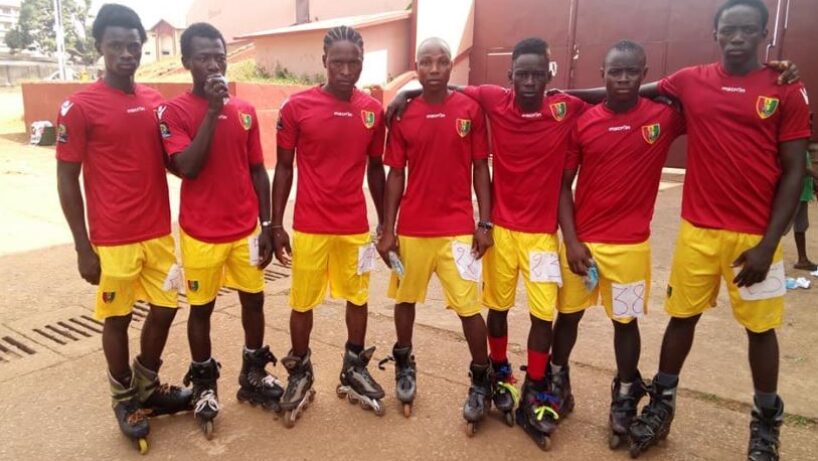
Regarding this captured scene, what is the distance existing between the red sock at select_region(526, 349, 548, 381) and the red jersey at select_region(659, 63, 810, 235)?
978 millimetres

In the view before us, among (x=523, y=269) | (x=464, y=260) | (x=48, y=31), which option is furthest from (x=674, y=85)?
(x=48, y=31)

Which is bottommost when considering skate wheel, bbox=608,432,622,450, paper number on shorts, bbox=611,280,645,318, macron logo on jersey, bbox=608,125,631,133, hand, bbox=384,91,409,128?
skate wheel, bbox=608,432,622,450

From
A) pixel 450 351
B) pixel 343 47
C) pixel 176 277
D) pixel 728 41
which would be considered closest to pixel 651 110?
pixel 728 41

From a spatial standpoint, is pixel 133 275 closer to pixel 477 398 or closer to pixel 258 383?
pixel 258 383

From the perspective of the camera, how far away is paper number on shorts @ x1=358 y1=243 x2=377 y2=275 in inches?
132

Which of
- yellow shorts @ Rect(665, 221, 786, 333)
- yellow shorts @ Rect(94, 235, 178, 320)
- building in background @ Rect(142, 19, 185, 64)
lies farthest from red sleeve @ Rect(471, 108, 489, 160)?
building in background @ Rect(142, 19, 185, 64)

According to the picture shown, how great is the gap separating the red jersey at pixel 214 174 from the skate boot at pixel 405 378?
1062 millimetres

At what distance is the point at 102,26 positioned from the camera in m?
2.91

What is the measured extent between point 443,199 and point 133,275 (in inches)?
61.2

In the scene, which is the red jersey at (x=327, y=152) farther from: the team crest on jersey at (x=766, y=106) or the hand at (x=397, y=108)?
the team crest on jersey at (x=766, y=106)

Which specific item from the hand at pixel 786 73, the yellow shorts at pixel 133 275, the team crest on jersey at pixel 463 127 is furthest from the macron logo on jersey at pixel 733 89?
the yellow shorts at pixel 133 275

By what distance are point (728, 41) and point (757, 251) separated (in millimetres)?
923

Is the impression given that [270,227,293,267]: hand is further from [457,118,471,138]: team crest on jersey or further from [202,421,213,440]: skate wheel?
[457,118,471,138]: team crest on jersey

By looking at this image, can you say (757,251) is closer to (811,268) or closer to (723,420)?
(723,420)
